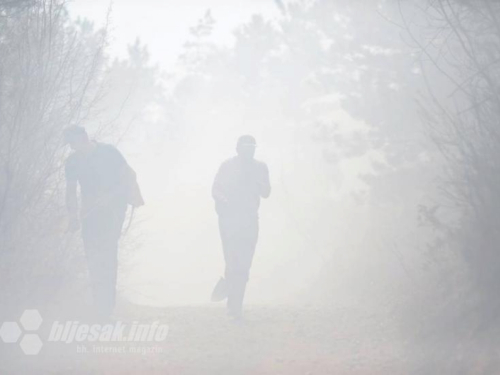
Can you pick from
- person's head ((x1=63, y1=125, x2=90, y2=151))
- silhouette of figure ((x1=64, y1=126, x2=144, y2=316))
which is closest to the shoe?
silhouette of figure ((x1=64, y1=126, x2=144, y2=316))

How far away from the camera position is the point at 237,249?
346 inches

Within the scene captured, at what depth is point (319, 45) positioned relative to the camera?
29.0m

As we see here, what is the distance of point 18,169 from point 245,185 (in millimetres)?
3174

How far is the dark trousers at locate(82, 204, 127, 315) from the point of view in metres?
7.74

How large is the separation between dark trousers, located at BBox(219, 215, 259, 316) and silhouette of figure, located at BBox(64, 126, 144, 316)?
1544mm

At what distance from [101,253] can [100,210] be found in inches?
19.9

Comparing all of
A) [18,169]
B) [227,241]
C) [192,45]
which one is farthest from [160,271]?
[192,45]

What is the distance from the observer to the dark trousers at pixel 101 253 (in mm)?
7738

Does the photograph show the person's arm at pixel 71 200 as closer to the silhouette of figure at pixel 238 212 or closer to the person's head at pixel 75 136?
the person's head at pixel 75 136

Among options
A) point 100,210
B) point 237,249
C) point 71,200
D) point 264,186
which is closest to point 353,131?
point 264,186

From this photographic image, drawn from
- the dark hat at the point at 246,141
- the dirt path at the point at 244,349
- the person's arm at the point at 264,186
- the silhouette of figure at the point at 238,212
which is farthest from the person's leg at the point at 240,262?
the dark hat at the point at 246,141

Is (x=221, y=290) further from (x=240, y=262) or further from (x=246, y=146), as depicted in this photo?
(x=246, y=146)

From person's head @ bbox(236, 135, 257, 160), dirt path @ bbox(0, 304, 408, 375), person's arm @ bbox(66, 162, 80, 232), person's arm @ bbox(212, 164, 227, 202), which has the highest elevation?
person's head @ bbox(236, 135, 257, 160)

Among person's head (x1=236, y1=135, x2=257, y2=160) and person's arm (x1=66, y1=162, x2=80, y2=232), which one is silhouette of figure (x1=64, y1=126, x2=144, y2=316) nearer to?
person's arm (x1=66, y1=162, x2=80, y2=232)
